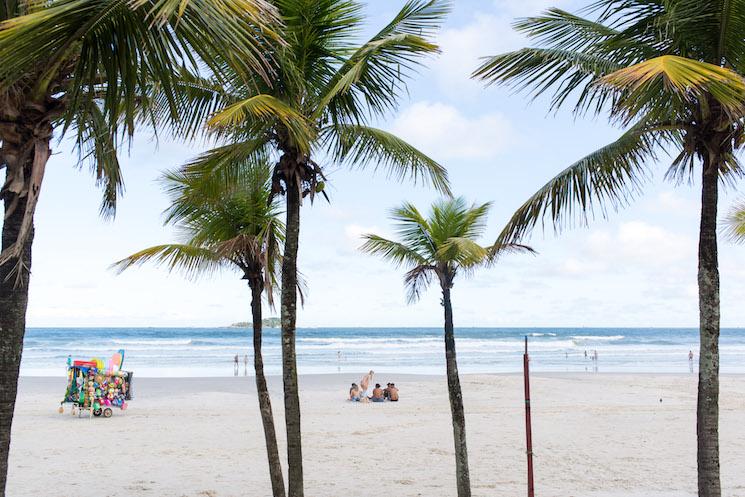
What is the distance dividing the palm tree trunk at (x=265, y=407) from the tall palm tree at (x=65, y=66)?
3179 mm

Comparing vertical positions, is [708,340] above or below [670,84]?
below

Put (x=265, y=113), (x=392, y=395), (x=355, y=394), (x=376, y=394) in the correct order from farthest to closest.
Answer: (x=355, y=394) < (x=392, y=395) < (x=376, y=394) < (x=265, y=113)

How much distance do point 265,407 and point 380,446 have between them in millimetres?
6311

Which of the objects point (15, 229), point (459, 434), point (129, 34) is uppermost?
point (129, 34)

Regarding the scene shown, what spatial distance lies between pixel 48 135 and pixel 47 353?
57119 mm

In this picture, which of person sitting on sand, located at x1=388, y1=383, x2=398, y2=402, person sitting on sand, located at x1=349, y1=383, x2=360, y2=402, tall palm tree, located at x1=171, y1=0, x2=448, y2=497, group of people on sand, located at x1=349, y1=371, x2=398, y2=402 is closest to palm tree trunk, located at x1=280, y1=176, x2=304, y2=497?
tall palm tree, located at x1=171, y1=0, x2=448, y2=497

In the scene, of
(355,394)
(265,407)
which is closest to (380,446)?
(265,407)

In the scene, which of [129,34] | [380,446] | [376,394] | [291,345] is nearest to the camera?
[129,34]

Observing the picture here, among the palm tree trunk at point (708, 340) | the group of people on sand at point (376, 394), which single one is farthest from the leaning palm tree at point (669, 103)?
the group of people on sand at point (376, 394)

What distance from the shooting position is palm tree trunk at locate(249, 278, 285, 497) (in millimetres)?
7855

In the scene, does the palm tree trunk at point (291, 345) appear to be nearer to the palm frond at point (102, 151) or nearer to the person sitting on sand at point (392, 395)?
the palm frond at point (102, 151)

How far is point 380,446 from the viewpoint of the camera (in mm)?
13914

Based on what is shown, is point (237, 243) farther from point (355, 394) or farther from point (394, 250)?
point (355, 394)

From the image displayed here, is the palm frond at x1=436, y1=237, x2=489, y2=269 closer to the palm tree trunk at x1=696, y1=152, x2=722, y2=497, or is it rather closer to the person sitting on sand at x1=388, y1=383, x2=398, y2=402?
the palm tree trunk at x1=696, y1=152, x2=722, y2=497
